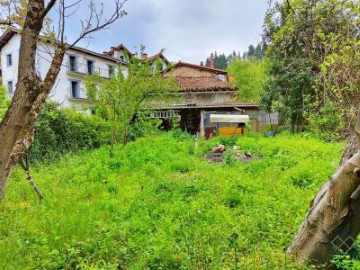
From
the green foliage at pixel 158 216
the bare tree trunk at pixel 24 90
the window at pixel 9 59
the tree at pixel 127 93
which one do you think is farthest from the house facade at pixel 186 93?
the bare tree trunk at pixel 24 90

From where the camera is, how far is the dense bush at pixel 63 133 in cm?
1091

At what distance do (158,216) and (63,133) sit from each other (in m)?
8.96

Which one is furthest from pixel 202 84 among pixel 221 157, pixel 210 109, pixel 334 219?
pixel 334 219

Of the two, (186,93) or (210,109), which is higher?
(186,93)

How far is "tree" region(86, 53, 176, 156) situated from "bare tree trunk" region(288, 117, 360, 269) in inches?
312

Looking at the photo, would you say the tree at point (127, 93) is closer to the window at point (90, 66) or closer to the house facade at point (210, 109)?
the house facade at point (210, 109)

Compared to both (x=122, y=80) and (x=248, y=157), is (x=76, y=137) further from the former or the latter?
(x=248, y=157)

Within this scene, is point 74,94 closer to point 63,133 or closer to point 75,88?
point 75,88

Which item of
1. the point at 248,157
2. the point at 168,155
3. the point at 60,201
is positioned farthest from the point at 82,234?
the point at 248,157

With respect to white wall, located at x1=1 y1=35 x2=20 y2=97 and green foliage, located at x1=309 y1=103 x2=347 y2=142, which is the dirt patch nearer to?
green foliage, located at x1=309 y1=103 x2=347 y2=142


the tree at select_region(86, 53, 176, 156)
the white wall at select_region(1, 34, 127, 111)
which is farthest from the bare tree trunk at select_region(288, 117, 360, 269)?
the white wall at select_region(1, 34, 127, 111)

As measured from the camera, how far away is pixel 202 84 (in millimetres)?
24969

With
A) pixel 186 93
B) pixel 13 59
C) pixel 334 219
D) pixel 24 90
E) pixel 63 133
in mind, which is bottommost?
pixel 334 219

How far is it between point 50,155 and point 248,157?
23.2 feet
